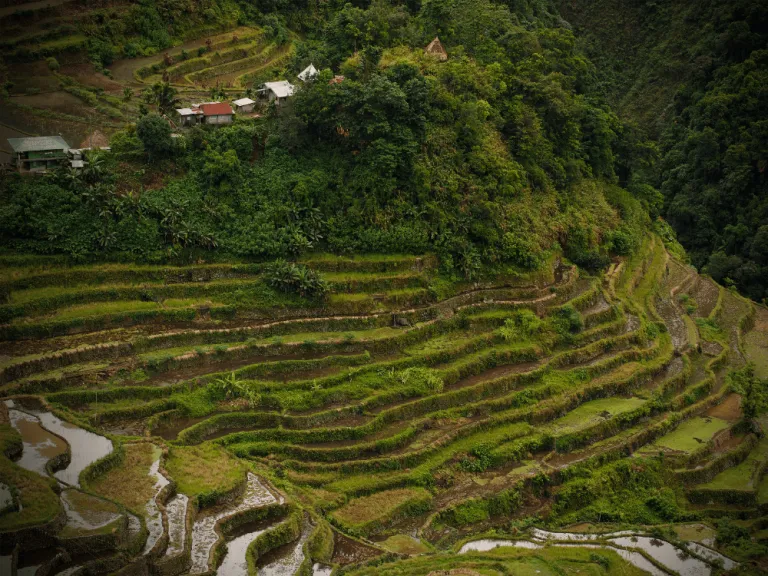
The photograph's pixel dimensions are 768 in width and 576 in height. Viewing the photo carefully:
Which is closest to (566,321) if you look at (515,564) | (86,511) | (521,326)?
(521,326)

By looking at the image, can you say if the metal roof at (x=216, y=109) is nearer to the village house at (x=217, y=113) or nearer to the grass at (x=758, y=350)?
the village house at (x=217, y=113)

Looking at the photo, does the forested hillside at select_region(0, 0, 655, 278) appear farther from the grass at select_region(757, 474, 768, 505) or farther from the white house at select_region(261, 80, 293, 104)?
the grass at select_region(757, 474, 768, 505)

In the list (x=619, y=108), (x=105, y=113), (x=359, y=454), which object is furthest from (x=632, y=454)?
(x=619, y=108)

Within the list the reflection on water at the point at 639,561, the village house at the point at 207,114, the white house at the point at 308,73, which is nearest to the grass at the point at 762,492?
the reflection on water at the point at 639,561

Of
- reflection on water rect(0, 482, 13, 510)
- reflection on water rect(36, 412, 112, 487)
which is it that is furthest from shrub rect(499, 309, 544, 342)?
reflection on water rect(0, 482, 13, 510)

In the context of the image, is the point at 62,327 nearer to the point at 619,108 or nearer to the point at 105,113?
the point at 105,113

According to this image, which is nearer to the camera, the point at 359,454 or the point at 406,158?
the point at 359,454
